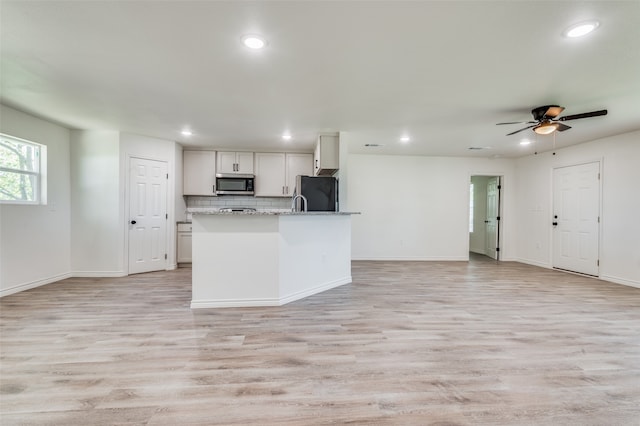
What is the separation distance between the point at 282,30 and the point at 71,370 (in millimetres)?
2823

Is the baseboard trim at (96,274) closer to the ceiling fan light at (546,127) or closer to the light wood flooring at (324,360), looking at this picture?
the light wood flooring at (324,360)

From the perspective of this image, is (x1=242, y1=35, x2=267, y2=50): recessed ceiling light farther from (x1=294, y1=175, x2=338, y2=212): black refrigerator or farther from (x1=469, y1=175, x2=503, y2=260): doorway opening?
(x1=469, y1=175, x2=503, y2=260): doorway opening

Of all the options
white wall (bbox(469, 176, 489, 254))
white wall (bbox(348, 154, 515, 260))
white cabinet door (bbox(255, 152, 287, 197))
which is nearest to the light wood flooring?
white wall (bbox(348, 154, 515, 260))

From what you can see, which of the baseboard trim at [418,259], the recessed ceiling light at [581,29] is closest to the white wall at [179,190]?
the baseboard trim at [418,259]

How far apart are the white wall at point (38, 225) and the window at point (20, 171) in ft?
0.31

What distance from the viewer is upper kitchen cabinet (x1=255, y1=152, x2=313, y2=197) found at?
230 inches

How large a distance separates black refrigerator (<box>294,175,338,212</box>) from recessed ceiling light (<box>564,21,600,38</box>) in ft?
10.2

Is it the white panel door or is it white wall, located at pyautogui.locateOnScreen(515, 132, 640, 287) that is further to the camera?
the white panel door

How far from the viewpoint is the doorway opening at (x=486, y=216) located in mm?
6566

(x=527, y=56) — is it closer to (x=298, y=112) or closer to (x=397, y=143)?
(x=298, y=112)

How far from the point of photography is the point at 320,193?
4.45m

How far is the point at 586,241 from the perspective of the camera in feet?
16.2

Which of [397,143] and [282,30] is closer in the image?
[282,30]

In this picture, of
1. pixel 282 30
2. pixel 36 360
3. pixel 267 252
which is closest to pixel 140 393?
pixel 36 360
